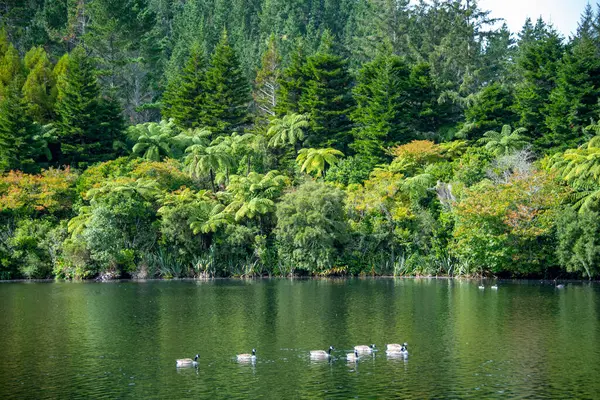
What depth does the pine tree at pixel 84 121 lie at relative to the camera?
5959 cm

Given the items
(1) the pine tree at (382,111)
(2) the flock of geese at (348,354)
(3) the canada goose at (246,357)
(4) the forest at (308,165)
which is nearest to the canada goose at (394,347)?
(2) the flock of geese at (348,354)

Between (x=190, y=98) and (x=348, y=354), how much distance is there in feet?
146

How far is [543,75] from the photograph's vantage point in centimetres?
5706

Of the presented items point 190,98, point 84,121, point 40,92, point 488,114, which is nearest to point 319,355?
point 488,114

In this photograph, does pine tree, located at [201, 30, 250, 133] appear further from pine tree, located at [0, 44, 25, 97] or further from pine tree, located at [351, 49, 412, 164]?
pine tree, located at [0, 44, 25, 97]

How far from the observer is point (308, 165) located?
56.4 metres

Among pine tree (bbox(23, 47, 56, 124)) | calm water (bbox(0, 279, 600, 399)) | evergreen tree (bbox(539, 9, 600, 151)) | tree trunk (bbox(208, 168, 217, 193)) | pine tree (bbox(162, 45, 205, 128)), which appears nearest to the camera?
calm water (bbox(0, 279, 600, 399))

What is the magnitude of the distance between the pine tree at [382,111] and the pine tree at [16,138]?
2354 cm

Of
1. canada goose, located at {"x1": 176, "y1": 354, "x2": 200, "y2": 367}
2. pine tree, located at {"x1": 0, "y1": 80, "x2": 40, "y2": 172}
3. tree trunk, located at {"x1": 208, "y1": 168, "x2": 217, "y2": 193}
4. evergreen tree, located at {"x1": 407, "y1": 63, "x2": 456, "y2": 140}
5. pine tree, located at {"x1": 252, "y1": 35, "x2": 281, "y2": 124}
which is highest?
pine tree, located at {"x1": 252, "y1": 35, "x2": 281, "y2": 124}

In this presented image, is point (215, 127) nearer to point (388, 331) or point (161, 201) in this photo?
point (161, 201)

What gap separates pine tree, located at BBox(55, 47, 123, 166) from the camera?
196ft

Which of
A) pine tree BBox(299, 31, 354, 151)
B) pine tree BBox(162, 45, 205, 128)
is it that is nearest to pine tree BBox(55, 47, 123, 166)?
pine tree BBox(162, 45, 205, 128)

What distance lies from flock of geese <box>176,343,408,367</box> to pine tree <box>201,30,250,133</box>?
40480 mm

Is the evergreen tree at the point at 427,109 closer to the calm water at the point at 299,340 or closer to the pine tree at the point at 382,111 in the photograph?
the pine tree at the point at 382,111
